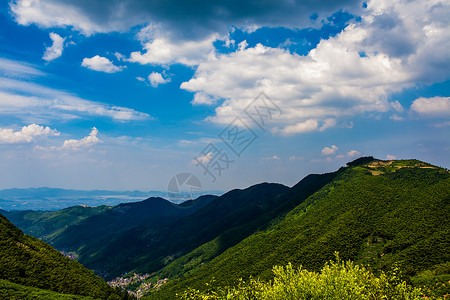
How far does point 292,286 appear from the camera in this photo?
25.2 meters

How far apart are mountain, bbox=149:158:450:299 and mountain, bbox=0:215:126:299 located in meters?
51.0

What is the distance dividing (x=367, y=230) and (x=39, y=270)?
14245 cm

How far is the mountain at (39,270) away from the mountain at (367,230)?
50998mm

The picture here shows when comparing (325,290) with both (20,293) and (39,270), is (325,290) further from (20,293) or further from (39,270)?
(39,270)

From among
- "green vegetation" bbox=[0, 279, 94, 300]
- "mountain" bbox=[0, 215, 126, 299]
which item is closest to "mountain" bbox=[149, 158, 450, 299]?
"mountain" bbox=[0, 215, 126, 299]

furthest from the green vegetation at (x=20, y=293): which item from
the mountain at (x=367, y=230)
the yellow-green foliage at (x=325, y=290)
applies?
the mountain at (x=367, y=230)

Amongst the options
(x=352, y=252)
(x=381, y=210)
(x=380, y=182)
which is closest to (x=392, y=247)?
(x=352, y=252)

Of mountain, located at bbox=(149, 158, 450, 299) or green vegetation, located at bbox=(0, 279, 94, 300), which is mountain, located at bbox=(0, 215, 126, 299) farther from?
mountain, located at bbox=(149, 158, 450, 299)

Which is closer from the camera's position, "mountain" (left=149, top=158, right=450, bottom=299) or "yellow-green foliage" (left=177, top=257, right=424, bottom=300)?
"yellow-green foliage" (left=177, top=257, right=424, bottom=300)

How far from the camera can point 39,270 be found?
66438 mm

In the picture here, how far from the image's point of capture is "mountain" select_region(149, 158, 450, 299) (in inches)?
3641

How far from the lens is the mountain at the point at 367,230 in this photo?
92.5 meters

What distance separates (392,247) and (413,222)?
2060 cm

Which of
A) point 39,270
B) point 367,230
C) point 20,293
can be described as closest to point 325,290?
point 20,293
